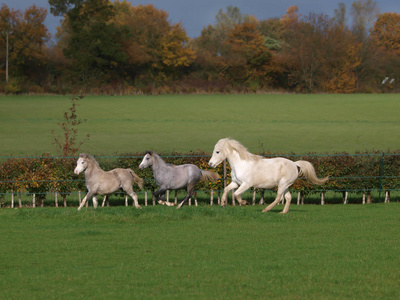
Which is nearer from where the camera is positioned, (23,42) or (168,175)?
(168,175)

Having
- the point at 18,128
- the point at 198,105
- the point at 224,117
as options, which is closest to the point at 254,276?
the point at 18,128

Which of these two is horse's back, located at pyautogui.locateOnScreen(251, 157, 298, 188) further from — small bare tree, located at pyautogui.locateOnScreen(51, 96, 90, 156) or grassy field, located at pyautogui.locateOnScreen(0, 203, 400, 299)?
small bare tree, located at pyautogui.locateOnScreen(51, 96, 90, 156)

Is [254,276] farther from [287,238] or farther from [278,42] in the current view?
[278,42]

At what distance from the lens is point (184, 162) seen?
18703mm

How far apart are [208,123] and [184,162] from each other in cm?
3226

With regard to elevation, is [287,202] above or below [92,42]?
below

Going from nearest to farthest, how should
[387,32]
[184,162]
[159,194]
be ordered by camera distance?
[159,194] < [184,162] < [387,32]

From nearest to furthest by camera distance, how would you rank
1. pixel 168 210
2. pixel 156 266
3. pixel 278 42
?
pixel 156 266 < pixel 168 210 < pixel 278 42

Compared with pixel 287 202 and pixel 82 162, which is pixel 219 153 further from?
pixel 82 162

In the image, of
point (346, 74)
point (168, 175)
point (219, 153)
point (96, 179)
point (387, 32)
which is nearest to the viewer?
point (219, 153)

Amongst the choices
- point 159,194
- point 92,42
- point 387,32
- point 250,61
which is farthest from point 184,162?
point 387,32

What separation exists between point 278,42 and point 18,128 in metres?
57.4

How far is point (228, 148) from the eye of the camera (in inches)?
588

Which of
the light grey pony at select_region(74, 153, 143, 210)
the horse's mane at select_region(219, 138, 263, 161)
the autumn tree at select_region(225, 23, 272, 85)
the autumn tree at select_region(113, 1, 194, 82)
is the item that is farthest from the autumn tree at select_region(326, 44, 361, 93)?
the light grey pony at select_region(74, 153, 143, 210)
